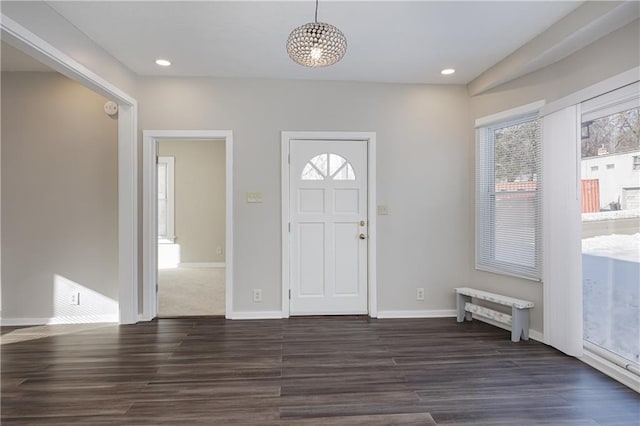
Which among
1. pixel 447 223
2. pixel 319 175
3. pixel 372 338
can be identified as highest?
pixel 319 175

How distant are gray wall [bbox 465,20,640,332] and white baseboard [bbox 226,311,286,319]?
7.48ft

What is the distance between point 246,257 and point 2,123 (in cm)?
292

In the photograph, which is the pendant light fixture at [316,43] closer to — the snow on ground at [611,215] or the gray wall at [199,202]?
the snow on ground at [611,215]

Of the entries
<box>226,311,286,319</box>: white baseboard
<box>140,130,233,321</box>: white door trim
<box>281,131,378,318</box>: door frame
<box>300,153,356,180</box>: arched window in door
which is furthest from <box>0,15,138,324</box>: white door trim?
<box>300,153,356,180</box>: arched window in door

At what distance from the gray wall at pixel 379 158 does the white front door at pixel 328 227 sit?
192 millimetres

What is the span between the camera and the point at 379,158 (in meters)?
3.78

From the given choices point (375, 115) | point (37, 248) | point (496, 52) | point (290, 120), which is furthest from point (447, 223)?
point (37, 248)

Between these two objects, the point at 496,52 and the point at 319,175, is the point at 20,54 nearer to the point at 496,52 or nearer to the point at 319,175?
the point at 319,175

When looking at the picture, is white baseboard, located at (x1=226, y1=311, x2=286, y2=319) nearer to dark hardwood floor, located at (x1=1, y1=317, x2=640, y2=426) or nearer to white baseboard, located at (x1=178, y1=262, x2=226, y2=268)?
dark hardwood floor, located at (x1=1, y1=317, x2=640, y2=426)

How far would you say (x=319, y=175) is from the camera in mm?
3779

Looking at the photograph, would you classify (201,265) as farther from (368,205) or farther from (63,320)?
(368,205)

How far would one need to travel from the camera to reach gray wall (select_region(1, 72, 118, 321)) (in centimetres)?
347

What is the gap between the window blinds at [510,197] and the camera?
10.5 ft

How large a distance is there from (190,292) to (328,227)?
2.50 metres
